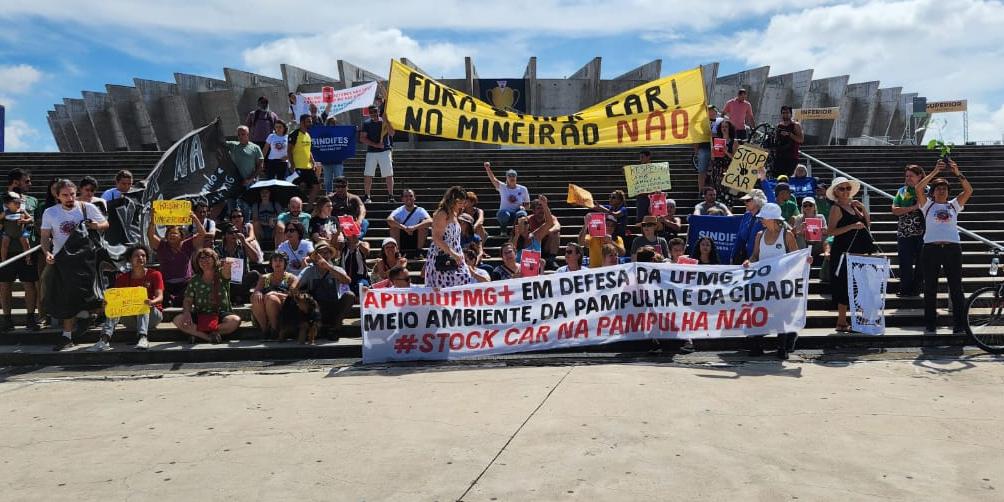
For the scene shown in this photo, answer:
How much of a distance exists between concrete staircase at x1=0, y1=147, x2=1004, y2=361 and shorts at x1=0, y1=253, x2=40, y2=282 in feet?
3.18

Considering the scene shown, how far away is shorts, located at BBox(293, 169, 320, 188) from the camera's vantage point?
537 inches

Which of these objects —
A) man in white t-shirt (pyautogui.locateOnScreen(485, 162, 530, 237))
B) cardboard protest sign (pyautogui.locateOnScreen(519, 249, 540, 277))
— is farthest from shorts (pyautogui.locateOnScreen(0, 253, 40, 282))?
man in white t-shirt (pyautogui.locateOnScreen(485, 162, 530, 237))

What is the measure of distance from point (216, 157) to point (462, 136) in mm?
3777

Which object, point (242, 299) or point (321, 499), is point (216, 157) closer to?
point (242, 299)

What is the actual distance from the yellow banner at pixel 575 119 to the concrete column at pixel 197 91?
73.0ft

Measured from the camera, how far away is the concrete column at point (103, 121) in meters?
35.3

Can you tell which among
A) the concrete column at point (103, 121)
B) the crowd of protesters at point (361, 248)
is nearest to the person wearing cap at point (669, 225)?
the crowd of protesters at point (361, 248)

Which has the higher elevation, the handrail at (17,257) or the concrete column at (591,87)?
the concrete column at (591,87)

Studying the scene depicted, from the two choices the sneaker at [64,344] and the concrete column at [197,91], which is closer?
the sneaker at [64,344]

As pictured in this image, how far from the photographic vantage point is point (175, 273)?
10000 mm

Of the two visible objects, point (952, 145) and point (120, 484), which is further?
point (952, 145)

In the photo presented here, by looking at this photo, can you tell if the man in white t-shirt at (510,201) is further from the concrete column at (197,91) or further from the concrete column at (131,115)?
the concrete column at (131,115)

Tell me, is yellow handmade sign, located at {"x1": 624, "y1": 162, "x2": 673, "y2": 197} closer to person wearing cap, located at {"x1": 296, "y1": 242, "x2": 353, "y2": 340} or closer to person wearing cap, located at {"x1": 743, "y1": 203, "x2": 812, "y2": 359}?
person wearing cap, located at {"x1": 743, "y1": 203, "x2": 812, "y2": 359}

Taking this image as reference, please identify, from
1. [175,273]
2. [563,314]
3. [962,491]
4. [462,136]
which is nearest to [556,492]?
[962,491]
